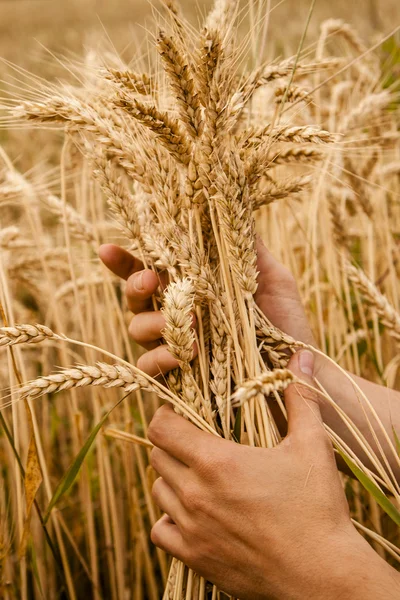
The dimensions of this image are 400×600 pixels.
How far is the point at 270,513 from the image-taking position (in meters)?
0.70

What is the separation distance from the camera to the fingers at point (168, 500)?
32.8 inches

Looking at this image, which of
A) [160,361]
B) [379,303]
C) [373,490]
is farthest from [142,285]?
[379,303]

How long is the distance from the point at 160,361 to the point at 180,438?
13cm

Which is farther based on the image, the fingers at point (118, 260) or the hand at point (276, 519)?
the fingers at point (118, 260)

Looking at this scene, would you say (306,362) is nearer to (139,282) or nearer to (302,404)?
(302,404)

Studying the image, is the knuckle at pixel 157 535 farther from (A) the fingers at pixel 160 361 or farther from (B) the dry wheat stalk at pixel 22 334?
(B) the dry wheat stalk at pixel 22 334

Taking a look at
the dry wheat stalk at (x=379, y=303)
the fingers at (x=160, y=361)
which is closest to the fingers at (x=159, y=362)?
the fingers at (x=160, y=361)

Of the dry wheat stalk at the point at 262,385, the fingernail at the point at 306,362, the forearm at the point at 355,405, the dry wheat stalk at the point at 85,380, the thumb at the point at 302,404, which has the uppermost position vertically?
the dry wheat stalk at the point at 262,385

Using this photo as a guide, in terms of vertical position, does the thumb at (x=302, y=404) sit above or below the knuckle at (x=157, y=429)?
above

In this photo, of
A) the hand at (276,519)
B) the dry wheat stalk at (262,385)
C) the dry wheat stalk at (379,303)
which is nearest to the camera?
the dry wheat stalk at (262,385)

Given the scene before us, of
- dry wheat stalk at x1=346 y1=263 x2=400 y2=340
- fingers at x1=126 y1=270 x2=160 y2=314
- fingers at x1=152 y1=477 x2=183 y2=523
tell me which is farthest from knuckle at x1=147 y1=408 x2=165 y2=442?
dry wheat stalk at x1=346 y1=263 x2=400 y2=340

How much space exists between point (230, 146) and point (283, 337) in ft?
1.01

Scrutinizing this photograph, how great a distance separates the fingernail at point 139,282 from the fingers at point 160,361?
0.11 metres

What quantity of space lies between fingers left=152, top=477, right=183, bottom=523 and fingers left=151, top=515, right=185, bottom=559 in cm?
2
